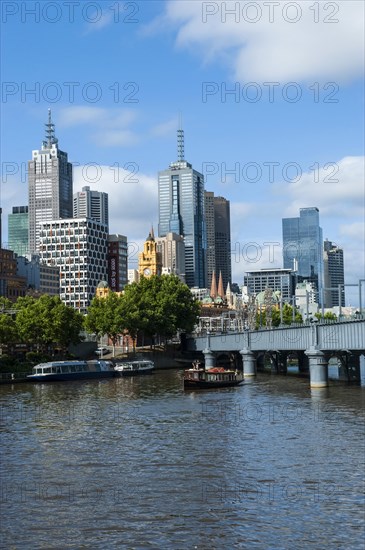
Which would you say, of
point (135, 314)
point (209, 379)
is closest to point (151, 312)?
point (135, 314)

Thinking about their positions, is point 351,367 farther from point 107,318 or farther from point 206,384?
point 107,318

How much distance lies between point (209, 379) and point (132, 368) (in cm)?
4428

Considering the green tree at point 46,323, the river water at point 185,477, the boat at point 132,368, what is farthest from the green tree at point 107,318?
the river water at point 185,477

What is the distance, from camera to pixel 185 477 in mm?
48812

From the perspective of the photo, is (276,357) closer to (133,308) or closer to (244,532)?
(133,308)

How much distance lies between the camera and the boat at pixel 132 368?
513ft

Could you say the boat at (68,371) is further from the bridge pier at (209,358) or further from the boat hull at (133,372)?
the bridge pier at (209,358)

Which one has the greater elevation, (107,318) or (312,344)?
(107,318)

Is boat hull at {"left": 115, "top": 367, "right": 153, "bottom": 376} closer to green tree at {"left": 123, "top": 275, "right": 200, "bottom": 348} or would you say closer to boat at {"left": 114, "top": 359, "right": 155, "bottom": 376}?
boat at {"left": 114, "top": 359, "right": 155, "bottom": 376}

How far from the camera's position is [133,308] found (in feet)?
611

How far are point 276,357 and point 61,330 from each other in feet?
145

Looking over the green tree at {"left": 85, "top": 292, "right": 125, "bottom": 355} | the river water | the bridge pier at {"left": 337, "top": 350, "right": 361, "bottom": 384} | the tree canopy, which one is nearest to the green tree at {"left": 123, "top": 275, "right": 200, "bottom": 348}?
the tree canopy

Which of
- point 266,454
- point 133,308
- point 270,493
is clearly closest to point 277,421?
point 266,454

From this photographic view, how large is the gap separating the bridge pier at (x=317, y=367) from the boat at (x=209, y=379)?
15.3 metres
